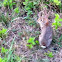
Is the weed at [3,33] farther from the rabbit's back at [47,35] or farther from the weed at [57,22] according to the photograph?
the weed at [57,22]

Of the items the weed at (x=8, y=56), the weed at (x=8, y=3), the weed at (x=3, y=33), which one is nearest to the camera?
the weed at (x=8, y=56)

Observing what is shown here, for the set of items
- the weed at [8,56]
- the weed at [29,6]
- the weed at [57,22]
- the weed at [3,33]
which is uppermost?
the weed at [29,6]

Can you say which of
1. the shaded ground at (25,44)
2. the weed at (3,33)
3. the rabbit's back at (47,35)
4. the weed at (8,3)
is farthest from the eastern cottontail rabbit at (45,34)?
the weed at (8,3)

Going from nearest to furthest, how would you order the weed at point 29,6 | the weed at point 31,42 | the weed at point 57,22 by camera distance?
the weed at point 31,42
the weed at point 57,22
the weed at point 29,6

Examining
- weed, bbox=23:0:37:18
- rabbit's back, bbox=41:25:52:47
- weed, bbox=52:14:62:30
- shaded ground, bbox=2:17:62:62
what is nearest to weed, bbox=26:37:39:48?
shaded ground, bbox=2:17:62:62

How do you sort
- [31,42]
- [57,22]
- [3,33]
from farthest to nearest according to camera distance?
[3,33] → [57,22] → [31,42]

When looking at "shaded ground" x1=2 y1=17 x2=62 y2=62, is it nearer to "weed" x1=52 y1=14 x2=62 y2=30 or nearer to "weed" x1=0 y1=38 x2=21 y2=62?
"weed" x1=0 y1=38 x2=21 y2=62

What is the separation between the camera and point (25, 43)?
3.38m

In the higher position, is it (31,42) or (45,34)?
(45,34)

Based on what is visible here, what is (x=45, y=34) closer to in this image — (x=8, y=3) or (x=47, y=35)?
(x=47, y=35)

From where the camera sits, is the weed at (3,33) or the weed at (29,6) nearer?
the weed at (3,33)

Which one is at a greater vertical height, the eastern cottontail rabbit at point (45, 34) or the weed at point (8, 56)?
the eastern cottontail rabbit at point (45, 34)

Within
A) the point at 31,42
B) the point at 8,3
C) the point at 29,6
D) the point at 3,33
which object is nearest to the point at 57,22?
the point at 31,42

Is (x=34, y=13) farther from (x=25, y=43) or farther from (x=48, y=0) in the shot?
(x=25, y=43)
